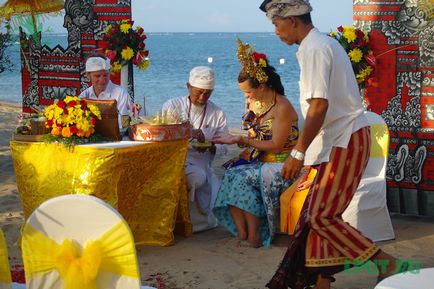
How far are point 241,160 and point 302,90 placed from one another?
205 centimetres

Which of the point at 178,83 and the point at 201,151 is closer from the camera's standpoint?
the point at 201,151

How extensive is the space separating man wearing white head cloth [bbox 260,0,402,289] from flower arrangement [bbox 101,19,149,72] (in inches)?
150

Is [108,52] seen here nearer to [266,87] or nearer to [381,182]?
[266,87]

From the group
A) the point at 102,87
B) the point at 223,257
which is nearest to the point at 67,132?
the point at 223,257

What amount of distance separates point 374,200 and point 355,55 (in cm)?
135

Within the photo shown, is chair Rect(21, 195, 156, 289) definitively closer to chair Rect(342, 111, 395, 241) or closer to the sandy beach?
the sandy beach

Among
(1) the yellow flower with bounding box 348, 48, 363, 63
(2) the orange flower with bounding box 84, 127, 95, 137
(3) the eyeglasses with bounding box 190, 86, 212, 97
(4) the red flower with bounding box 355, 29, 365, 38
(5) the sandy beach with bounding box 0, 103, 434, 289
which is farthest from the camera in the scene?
(4) the red flower with bounding box 355, 29, 365, 38

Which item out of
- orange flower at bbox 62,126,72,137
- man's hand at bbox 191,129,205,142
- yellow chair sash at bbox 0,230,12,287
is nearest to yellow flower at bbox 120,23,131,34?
man's hand at bbox 191,129,205,142

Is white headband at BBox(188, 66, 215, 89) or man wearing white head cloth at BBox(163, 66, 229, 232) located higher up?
white headband at BBox(188, 66, 215, 89)

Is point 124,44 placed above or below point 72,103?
above

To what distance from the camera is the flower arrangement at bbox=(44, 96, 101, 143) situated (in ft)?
18.5

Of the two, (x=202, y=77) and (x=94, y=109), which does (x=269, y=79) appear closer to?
(x=202, y=77)

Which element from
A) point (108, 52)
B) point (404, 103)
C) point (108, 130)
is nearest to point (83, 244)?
point (108, 130)

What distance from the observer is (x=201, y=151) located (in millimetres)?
6430
